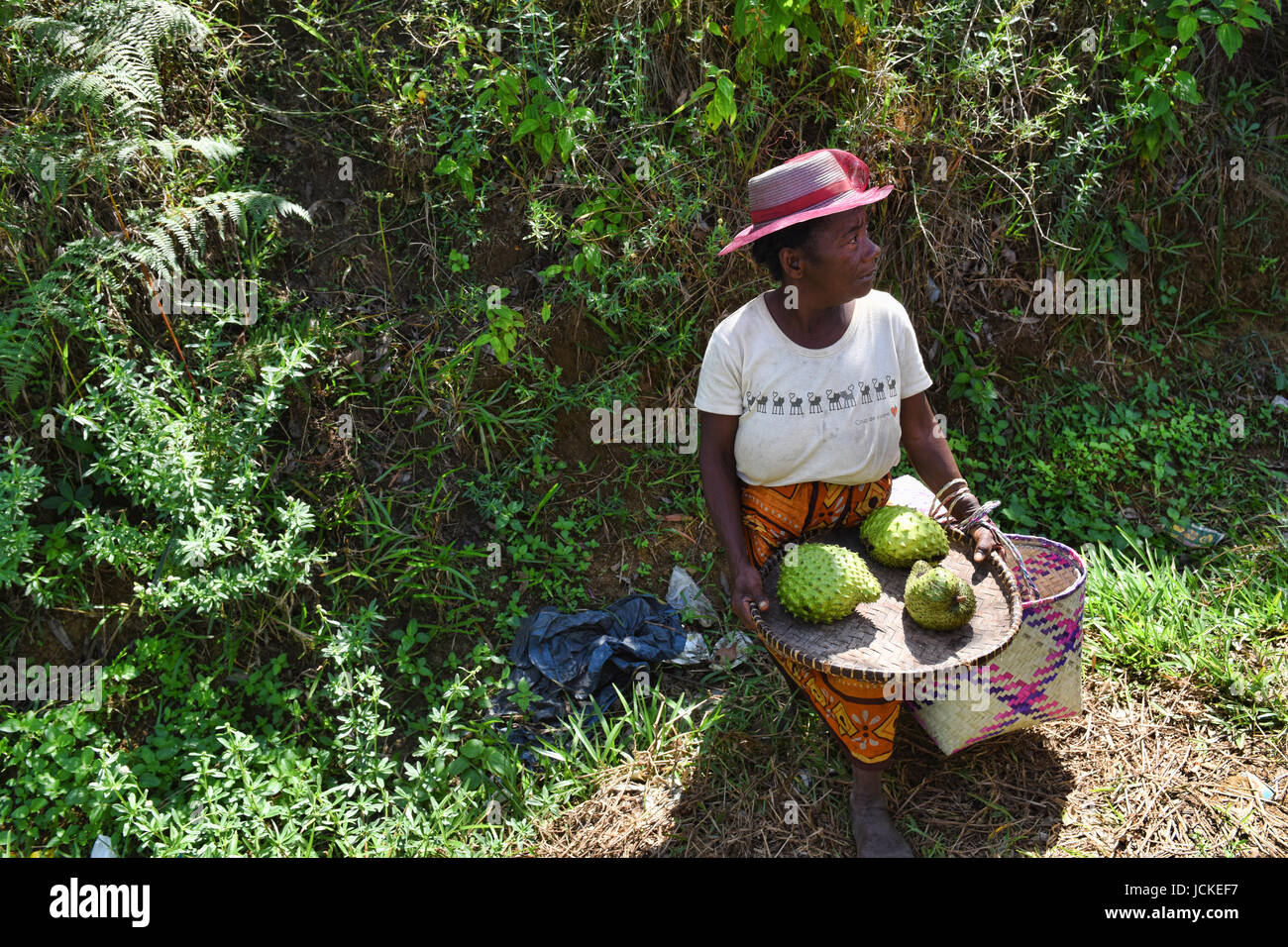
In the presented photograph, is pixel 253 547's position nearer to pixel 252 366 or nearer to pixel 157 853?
pixel 252 366

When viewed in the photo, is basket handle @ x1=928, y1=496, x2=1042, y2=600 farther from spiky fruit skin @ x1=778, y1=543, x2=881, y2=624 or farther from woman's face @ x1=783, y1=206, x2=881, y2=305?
woman's face @ x1=783, y1=206, x2=881, y2=305

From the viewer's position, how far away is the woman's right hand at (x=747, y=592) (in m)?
2.75

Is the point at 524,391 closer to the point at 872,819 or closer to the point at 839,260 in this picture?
the point at 839,260

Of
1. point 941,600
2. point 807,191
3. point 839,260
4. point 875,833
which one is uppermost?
point 807,191

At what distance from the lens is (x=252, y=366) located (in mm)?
3893

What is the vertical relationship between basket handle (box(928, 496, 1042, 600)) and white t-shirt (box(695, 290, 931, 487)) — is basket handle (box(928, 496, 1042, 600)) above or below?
below

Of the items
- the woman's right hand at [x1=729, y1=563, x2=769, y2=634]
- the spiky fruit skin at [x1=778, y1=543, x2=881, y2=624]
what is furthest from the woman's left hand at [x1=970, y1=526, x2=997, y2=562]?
the woman's right hand at [x1=729, y1=563, x2=769, y2=634]

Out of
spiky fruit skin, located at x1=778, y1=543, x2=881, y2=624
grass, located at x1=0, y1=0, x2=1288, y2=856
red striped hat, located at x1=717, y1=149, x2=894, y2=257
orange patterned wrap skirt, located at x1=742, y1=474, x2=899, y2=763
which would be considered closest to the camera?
spiky fruit skin, located at x1=778, y1=543, x2=881, y2=624

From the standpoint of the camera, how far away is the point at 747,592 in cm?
282

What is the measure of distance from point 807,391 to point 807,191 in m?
0.65

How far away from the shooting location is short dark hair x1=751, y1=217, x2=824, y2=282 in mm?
2807

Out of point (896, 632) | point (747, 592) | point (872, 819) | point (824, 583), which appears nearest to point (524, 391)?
point (747, 592)

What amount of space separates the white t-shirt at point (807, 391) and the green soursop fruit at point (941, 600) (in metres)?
0.59
